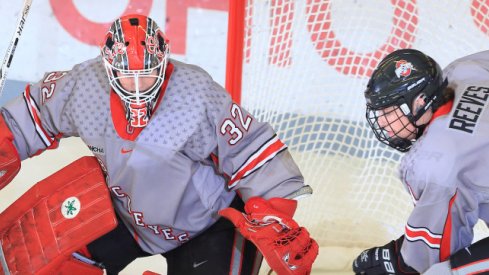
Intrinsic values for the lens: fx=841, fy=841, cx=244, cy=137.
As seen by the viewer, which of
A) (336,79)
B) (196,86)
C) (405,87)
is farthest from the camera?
(336,79)

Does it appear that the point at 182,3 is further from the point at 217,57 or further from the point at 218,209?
the point at 218,209

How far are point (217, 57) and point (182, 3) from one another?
34 cm

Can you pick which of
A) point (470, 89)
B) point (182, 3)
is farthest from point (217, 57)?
point (470, 89)

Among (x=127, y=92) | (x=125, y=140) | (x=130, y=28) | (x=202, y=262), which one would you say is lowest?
(x=202, y=262)

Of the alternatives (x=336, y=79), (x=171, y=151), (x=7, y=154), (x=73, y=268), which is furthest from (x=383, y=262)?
(x=7, y=154)

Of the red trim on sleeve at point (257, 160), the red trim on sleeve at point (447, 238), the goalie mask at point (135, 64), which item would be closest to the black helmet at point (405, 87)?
the red trim on sleeve at point (447, 238)

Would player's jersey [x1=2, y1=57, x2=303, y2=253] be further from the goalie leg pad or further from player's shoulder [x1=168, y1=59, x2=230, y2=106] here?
the goalie leg pad

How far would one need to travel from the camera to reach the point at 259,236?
230 centimetres

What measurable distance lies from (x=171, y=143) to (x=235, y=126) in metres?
0.19

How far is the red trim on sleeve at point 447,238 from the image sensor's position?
6.87 ft

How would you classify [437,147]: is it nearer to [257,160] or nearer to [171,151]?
[257,160]

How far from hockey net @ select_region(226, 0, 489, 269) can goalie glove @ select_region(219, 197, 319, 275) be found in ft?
2.63

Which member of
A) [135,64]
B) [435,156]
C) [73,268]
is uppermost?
[135,64]

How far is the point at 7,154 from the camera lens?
8.10ft
